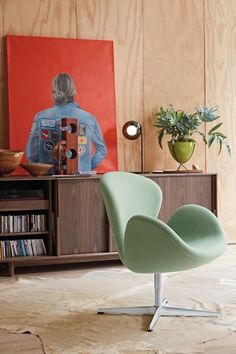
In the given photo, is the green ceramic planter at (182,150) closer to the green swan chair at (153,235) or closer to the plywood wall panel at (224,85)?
the plywood wall panel at (224,85)

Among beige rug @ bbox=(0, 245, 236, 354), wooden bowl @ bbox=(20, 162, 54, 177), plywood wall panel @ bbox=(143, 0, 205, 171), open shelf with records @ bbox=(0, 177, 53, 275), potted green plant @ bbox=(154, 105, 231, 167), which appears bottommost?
beige rug @ bbox=(0, 245, 236, 354)

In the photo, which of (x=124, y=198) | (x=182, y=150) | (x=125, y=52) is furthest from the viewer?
(x=125, y=52)

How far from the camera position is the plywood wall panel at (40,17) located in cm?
450

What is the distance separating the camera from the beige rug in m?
2.56

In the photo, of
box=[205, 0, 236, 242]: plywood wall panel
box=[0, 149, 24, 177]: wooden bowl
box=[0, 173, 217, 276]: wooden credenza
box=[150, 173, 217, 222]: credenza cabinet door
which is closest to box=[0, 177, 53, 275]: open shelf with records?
box=[0, 173, 217, 276]: wooden credenza

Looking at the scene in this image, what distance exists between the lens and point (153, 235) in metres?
2.66

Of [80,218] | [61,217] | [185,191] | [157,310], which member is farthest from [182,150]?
[157,310]

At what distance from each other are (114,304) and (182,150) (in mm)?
1868

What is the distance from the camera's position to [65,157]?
4379 mm

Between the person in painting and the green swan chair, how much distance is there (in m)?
1.48

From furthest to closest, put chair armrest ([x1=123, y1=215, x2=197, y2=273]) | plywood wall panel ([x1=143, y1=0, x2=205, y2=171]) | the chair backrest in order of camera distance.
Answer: plywood wall panel ([x1=143, y1=0, x2=205, y2=171])
the chair backrest
chair armrest ([x1=123, y1=215, x2=197, y2=273])

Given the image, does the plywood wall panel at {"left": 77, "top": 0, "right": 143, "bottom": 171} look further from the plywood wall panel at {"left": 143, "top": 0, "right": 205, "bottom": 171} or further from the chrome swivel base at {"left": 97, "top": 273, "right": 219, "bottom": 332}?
the chrome swivel base at {"left": 97, "top": 273, "right": 219, "bottom": 332}

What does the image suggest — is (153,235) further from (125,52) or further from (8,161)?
(125,52)

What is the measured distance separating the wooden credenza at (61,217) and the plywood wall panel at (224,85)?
4.92ft
